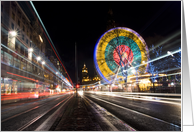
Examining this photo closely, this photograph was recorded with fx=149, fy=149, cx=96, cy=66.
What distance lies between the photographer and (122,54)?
37.6 metres

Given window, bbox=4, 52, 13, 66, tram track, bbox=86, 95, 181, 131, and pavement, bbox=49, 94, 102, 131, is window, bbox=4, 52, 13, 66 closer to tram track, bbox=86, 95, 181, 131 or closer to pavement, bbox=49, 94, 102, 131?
pavement, bbox=49, 94, 102, 131

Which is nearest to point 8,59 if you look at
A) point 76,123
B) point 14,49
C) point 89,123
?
point 14,49

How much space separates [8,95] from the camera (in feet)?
64.9

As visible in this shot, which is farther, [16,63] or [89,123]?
[16,63]

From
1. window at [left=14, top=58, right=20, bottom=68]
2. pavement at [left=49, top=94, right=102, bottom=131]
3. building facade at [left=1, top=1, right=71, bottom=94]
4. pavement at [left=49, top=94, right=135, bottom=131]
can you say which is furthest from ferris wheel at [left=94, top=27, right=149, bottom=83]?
pavement at [left=49, top=94, right=102, bottom=131]

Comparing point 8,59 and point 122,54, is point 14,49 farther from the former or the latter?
point 122,54

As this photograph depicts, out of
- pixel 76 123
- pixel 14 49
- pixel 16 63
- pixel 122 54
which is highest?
pixel 14 49

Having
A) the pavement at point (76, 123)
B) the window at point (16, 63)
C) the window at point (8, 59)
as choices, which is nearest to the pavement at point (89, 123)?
the pavement at point (76, 123)

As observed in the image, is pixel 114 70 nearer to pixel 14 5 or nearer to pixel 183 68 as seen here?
pixel 14 5

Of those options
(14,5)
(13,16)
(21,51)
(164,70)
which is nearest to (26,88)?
(21,51)

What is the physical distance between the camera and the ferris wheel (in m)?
37.6

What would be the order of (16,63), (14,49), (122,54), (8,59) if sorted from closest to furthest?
(8,59) → (16,63) → (14,49) → (122,54)

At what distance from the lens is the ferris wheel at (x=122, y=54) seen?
123 ft

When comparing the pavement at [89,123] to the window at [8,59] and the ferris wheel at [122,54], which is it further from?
the ferris wheel at [122,54]
